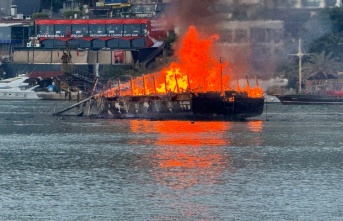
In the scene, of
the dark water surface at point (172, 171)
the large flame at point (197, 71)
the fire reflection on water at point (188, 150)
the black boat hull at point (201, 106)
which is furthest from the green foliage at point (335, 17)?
the dark water surface at point (172, 171)

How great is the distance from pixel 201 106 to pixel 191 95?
1.98 meters

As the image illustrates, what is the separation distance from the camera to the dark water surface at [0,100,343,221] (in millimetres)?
63719

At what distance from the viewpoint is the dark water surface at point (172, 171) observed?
209 feet

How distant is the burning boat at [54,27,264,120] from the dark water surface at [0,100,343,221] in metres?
2.62

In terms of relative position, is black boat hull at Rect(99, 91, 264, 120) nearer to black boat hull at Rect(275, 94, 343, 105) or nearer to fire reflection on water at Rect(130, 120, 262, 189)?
fire reflection on water at Rect(130, 120, 262, 189)

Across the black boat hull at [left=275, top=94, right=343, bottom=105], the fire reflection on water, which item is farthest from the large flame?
the black boat hull at [left=275, top=94, right=343, bottom=105]

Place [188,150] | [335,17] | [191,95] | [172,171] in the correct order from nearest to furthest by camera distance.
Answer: [172,171] < [188,150] < [191,95] < [335,17]

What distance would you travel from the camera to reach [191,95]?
421 ft

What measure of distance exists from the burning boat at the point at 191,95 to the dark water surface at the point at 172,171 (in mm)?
2624

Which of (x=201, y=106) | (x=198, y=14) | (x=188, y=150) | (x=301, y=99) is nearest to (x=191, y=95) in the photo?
(x=201, y=106)

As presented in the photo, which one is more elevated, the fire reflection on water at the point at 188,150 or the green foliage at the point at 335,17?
the green foliage at the point at 335,17

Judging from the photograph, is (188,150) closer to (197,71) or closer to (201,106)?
(201,106)

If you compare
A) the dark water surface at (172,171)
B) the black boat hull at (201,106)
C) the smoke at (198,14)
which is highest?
the smoke at (198,14)

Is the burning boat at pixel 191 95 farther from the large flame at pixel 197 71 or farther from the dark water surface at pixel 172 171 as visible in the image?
the dark water surface at pixel 172 171
